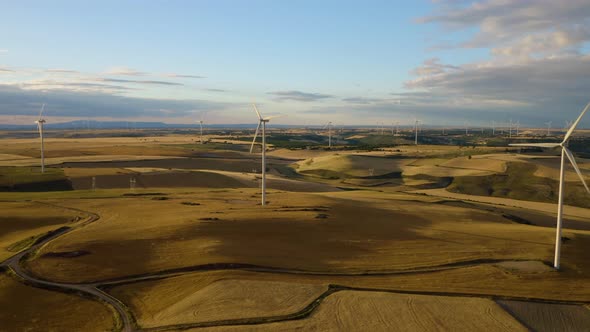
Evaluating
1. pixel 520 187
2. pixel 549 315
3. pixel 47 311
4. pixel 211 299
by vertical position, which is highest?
pixel 211 299

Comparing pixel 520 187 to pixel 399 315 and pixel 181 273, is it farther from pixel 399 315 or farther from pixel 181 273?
pixel 181 273

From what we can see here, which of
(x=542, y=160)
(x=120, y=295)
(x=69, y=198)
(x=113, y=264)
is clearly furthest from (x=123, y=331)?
(x=542, y=160)

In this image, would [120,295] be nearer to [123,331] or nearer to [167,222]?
[123,331]

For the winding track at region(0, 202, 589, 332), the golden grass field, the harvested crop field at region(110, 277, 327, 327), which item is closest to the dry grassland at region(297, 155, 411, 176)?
the golden grass field

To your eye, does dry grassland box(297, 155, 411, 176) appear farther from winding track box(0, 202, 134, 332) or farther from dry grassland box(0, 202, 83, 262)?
winding track box(0, 202, 134, 332)

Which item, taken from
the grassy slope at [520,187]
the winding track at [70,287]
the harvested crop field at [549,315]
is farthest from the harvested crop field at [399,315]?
the grassy slope at [520,187]

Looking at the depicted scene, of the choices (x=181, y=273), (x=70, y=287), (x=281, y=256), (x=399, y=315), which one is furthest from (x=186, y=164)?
(x=399, y=315)
